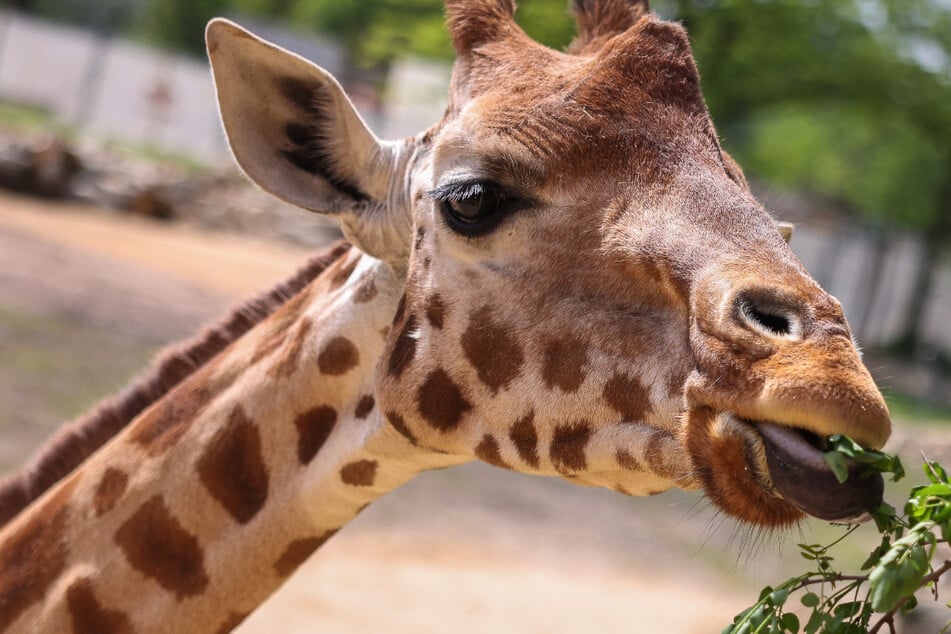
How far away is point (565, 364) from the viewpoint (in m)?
2.55

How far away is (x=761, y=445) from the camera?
2088 mm

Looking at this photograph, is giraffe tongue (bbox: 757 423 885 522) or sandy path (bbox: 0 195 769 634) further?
sandy path (bbox: 0 195 769 634)

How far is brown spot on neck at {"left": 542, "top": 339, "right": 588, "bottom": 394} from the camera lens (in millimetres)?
2518

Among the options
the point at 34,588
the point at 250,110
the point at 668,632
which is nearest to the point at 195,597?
the point at 34,588

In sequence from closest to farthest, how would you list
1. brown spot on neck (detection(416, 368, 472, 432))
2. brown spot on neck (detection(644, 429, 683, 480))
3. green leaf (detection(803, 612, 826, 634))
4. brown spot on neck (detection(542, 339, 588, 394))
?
green leaf (detection(803, 612, 826, 634))
brown spot on neck (detection(644, 429, 683, 480))
brown spot on neck (detection(542, 339, 588, 394))
brown spot on neck (detection(416, 368, 472, 432))

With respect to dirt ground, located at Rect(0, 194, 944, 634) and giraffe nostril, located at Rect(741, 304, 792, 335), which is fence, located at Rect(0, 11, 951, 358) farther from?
giraffe nostril, located at Rect(741, 304, 792, 335)

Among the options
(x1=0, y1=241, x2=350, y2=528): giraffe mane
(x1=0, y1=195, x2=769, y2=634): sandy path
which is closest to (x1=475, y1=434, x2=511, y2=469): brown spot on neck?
(x1=0, y1=241, x2=350, y2=528): giraffe mane

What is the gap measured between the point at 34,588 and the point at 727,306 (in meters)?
2.13

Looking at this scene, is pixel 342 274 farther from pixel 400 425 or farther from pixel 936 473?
pixel 936 473

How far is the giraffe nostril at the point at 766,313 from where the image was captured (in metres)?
2.12

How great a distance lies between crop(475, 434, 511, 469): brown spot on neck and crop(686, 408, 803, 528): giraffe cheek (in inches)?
24.2

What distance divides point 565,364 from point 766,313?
21.7 inches

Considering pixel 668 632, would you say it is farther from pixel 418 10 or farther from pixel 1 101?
pixel 1 101

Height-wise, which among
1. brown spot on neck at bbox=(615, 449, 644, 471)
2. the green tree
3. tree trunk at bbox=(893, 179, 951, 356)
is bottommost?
tree trunk at bbox=(893, 179, 951, 356)
